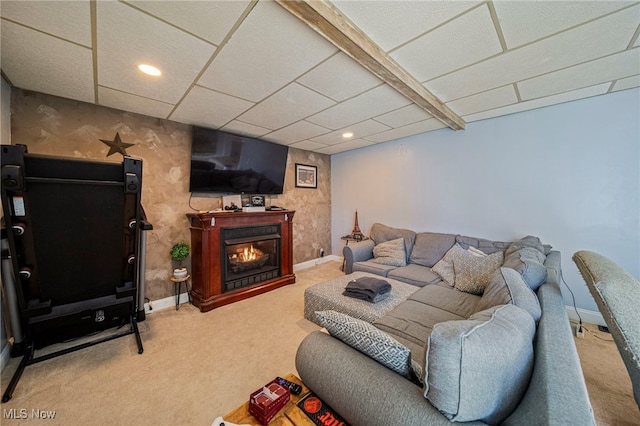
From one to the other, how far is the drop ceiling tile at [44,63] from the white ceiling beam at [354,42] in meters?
1.50

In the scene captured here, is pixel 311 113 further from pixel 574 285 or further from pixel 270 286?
pixel 574 285

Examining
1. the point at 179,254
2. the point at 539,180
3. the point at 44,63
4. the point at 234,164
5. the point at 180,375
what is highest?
the point at 44,63

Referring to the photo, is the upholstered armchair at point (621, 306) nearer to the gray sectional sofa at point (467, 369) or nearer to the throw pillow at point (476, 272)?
the gray sectional sofa at point (467, 369)

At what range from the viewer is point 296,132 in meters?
3.34

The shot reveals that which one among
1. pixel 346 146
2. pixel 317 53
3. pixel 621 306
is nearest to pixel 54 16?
pixel 317 53

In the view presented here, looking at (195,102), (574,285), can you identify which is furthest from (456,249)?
(195,102)

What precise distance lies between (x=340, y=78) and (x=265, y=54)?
2.10 ft

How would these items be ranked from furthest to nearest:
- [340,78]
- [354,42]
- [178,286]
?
[178,286]
[340,78]
[354,42]

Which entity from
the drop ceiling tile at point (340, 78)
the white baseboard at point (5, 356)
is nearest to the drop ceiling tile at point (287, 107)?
the drop ceiling tile at point (340, 78)

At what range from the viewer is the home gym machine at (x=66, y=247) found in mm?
1608

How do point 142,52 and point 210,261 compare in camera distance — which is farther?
point 210,261

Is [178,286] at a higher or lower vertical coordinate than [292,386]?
lower

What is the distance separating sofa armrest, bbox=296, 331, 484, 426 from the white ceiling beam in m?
1.69

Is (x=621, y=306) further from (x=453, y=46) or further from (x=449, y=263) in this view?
(x=449, y=263)
